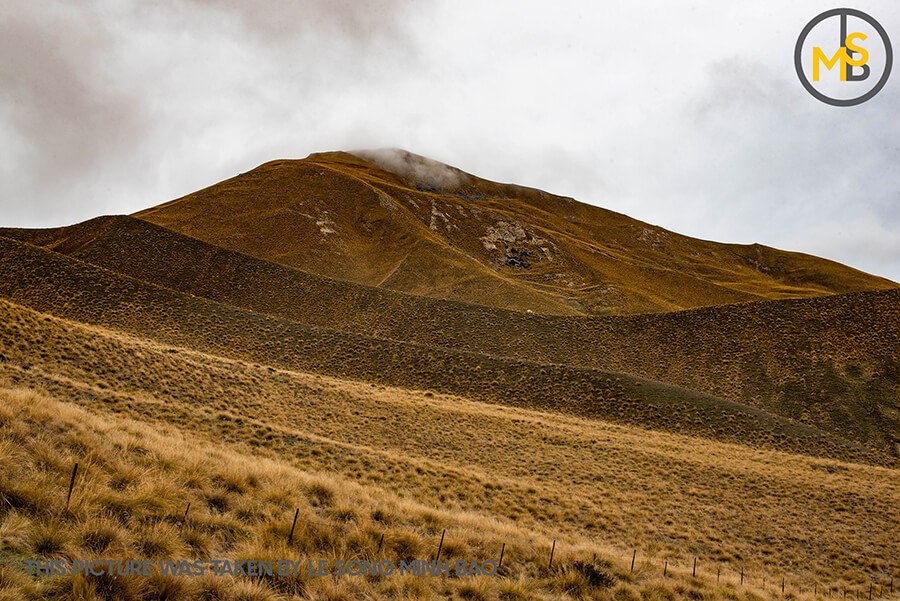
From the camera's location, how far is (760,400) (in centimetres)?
3350

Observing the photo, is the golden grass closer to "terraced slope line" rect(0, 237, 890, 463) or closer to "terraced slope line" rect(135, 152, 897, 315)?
"terraced slope line" rect(0, 237, 890, 463)

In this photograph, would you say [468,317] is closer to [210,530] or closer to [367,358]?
[367,358]

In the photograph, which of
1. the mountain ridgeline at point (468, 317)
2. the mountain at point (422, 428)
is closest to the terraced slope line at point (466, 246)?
the mountain ridgeline at point (468, 317)

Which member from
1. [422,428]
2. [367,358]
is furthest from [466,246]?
[422,428]

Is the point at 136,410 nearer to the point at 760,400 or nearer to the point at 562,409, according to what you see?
the point at 562,409

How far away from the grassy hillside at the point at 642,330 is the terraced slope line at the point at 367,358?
6054 millimetres

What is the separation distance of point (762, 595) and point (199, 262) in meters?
58.7

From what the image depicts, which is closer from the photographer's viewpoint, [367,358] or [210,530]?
[210,530]

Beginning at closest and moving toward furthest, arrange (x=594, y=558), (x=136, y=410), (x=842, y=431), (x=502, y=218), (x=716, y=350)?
1. (x=594, y=558)
2. (x=136, y=410)
3. (x=842, y=431)
4. (x=716, y=350)
5. (x=502, y=218)

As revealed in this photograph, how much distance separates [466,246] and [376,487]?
78.9 m

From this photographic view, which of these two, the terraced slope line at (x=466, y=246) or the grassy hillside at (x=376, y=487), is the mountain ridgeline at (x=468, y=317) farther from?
the grassy hillside at (x=376, y=487)

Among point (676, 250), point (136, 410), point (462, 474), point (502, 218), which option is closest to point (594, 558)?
point (462, 474)

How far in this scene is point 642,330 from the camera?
1773 inches

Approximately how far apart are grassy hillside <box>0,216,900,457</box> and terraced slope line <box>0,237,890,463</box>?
238 inches
